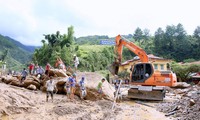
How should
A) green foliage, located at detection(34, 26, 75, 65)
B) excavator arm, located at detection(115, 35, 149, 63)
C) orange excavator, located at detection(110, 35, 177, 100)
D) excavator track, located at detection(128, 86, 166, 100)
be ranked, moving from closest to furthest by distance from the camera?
excavator track, located at detection(128, 86, 166, 100), orange excavator, located at detection(110, 35, 177, 100), excavator arm, located at detection(115, 35, 149, 63), green foliage, located at detection(34, 26, 75, 65)

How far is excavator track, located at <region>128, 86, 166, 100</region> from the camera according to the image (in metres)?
21.2

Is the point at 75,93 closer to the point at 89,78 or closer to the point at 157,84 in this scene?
the point at 89,78

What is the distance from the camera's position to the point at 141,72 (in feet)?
71.9

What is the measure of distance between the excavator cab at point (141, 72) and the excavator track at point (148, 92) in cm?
68

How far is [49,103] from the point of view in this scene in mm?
17109

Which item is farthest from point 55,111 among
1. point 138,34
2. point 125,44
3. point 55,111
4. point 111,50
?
point 138,34

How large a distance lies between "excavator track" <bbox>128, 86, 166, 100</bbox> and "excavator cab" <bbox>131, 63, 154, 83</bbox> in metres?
0.68

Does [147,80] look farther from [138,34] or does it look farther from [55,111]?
[138,34]

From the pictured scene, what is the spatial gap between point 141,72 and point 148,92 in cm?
173

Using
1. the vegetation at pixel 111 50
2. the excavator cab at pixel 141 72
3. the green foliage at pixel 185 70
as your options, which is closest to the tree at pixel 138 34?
the vegetation at pixel 111 50

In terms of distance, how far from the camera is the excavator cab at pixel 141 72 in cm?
2159

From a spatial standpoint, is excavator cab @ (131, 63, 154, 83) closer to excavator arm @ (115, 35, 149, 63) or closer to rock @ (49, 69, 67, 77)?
excavator arm @ (115, 35, 149, 63)

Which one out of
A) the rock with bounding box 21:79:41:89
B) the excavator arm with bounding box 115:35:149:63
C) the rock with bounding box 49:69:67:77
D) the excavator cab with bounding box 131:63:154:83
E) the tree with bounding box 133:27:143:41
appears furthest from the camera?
the tree with bounding box 133:27:143:41

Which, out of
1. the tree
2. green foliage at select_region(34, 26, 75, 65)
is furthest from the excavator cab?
the tree
